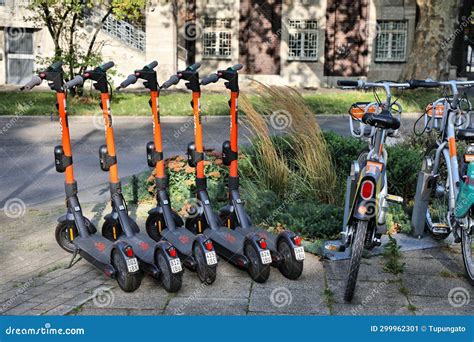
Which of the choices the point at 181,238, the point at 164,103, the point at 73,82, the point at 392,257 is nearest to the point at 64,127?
the point at 73,82

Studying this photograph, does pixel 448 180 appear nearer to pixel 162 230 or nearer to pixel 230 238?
pixel 230 238

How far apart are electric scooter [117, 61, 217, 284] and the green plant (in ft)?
4.82

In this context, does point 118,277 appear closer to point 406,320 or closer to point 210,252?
point 210,252

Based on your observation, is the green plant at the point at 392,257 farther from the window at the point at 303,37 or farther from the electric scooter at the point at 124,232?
the window at the point at 303,37

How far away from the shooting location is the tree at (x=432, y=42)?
70.6ft

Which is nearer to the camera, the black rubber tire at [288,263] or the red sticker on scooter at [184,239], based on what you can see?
the black rubber tire at [288,263]

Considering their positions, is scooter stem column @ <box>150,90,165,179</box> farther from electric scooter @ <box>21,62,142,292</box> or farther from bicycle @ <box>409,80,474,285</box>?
bicycle @ <box>409,80,474,285</box>

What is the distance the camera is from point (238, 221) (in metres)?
6.20

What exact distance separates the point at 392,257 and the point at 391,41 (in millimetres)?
23639
